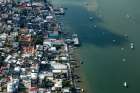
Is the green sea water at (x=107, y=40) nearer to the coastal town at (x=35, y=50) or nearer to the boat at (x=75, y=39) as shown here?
the boat at (x=75, y=39)

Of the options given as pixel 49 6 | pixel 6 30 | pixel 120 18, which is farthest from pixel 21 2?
pixel 120 18

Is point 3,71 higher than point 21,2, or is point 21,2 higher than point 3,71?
point 21,2

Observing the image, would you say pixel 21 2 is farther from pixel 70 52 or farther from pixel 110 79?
pixel 110 79

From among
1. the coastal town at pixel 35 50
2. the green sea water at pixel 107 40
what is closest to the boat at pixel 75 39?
the coastal town at pixel 35 50

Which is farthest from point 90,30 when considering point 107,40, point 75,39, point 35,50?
point 35,50

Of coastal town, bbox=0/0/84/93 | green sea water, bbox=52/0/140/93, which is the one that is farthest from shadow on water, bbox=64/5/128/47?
coastal town, bbox=0/0/84/93

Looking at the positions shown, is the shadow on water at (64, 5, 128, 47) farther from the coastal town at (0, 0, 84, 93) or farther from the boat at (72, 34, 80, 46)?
the coastal town at (0, 0, 84, 93)

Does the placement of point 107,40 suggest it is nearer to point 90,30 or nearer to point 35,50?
point 90,30
